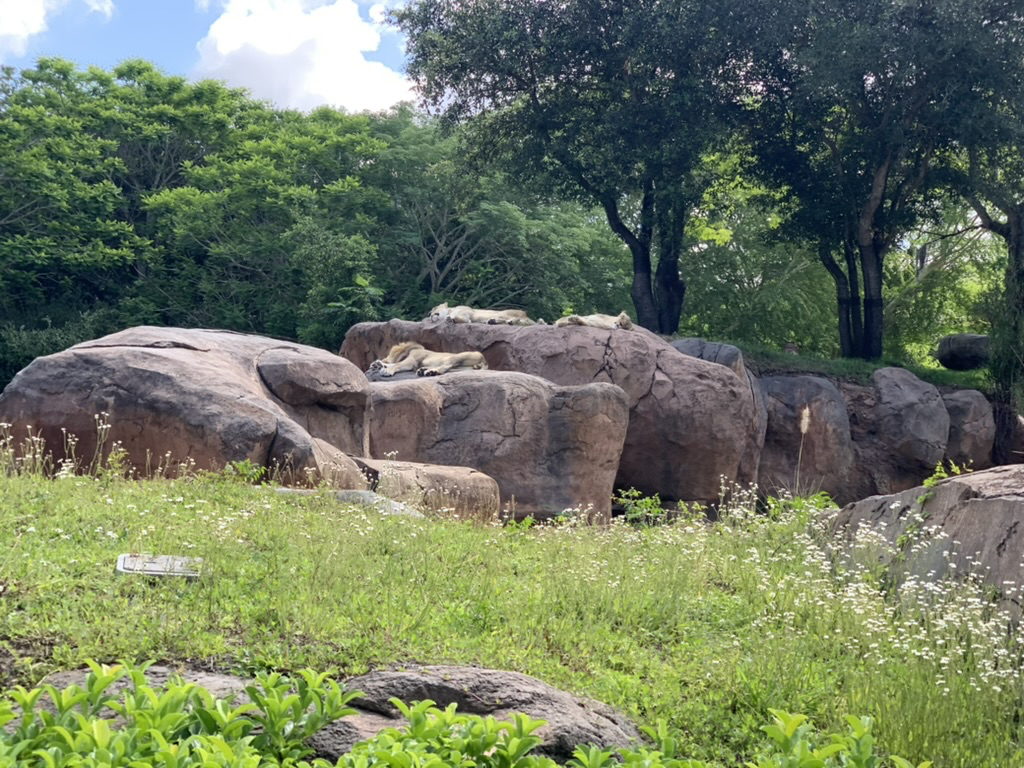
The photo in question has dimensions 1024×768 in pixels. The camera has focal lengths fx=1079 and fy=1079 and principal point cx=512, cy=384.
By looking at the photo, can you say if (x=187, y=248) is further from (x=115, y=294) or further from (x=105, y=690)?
(x=105, y=690)

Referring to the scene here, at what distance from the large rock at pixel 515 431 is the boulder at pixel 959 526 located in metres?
7.28

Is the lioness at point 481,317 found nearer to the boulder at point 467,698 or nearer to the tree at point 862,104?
the tree at point 862,104

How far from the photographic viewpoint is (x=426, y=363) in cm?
1814

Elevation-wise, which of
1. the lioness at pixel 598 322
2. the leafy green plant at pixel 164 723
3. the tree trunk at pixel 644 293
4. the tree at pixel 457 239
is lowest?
the leafy green plant at pixel 164 723

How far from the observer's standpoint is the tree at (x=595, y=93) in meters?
25.2

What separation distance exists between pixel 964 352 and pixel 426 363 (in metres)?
16.2

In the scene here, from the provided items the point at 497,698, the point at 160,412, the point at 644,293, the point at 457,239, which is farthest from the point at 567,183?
the point at 497,698

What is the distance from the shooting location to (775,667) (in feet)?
18.6

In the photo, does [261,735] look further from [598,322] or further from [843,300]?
[843,300]

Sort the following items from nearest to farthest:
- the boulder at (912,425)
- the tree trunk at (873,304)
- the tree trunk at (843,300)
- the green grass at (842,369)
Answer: the boulder at (912,425)
the green grass at (842,369)
the tree trunk at (873,304)
the tree trunk at (843,300)

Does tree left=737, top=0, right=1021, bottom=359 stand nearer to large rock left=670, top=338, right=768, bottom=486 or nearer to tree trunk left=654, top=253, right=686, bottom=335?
tree trunk left=654, top=253, right=686, bottom=335

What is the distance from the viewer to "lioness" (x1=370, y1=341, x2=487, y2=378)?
17.8m

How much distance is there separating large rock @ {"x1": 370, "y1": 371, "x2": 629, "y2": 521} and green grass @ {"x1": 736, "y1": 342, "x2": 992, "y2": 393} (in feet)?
31.7

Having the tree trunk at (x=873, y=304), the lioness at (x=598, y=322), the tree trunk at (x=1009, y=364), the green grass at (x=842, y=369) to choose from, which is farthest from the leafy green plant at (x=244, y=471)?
the tree trunk at (x=873, y=304)
